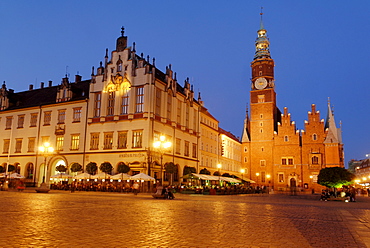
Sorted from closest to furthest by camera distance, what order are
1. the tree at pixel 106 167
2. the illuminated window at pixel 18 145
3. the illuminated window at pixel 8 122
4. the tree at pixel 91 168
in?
the tree at pixel 106 167, the tree at pixel 91 168, the illuminated window at pixel 18 145, the illuminated window at pixel 8 122

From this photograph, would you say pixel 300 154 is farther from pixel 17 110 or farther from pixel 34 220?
pixel 34 220

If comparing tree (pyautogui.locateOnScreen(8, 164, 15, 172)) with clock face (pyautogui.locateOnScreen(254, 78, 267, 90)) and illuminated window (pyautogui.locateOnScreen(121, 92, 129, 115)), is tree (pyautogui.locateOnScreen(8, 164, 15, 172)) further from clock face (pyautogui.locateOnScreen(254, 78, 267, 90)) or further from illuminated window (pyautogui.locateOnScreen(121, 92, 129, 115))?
clock face (pyautogui.locateOnScreen(254, 78, 267, 90))

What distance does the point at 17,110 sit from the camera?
55344 millimetres

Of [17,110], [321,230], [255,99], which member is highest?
[255,99]

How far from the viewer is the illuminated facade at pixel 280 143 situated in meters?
74.2

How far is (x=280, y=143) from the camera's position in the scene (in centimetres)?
7831

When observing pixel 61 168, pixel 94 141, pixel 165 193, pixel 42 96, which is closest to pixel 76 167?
pixel 61 168

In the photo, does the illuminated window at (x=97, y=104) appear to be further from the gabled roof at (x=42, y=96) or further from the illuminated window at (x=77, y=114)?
the illuminated window at (x=77, y=114)

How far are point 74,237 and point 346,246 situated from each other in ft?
22.5

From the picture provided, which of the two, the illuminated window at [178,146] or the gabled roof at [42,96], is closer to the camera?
Answer: the illuminated window at [178,146]

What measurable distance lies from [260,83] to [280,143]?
53.3 ft

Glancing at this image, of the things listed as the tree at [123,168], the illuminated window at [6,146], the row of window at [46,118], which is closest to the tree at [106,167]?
the tree at [123,168]

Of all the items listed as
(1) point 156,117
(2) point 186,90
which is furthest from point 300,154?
(1) point 156,117

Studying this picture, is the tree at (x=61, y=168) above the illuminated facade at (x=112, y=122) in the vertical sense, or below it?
below
